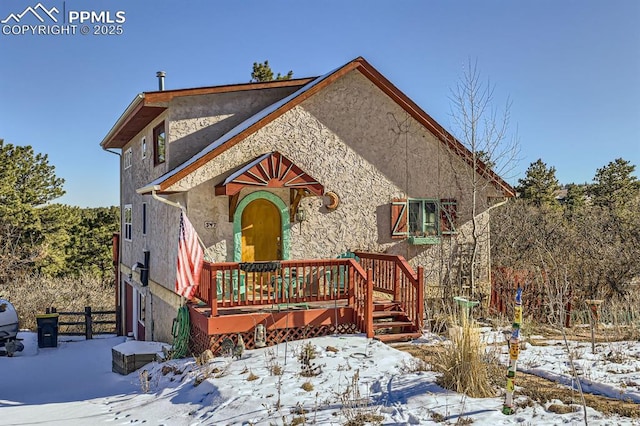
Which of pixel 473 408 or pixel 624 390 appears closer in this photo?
pixel 473 408

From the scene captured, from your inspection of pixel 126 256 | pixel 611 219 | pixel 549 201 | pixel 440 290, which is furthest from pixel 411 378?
pixel 549 201

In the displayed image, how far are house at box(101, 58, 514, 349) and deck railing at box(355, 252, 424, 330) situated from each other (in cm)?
3

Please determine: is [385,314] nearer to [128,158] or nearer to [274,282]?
[274,282]

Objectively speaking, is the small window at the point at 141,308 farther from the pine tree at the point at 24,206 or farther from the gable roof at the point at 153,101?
the pine tree at the point at 24,206

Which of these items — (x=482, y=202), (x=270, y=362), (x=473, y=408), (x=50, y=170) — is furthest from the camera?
(x=50, y=170)

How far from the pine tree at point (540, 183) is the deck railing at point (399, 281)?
2583 cm

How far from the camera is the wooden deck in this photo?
420 inches

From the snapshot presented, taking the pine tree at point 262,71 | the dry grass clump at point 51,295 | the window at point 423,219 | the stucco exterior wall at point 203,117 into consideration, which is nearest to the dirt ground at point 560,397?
the window at point 423,219

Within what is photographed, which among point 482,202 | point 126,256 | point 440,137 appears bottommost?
point 126,256

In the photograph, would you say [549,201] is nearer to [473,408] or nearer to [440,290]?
[440,290]

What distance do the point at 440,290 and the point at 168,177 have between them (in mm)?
7575

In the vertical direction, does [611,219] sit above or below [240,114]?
below

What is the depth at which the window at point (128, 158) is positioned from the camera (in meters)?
19.3

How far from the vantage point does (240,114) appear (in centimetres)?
1438
